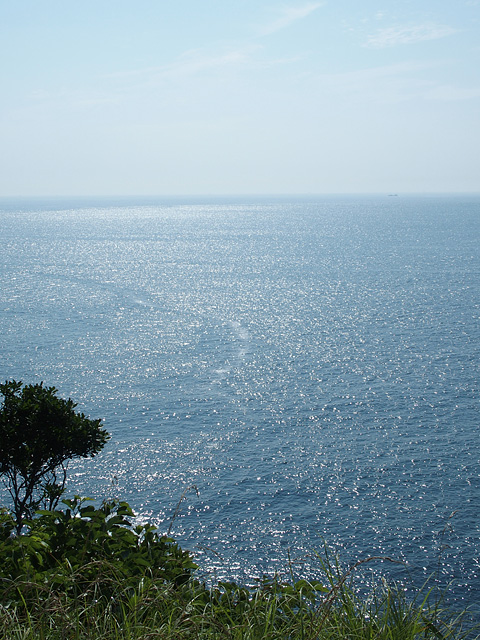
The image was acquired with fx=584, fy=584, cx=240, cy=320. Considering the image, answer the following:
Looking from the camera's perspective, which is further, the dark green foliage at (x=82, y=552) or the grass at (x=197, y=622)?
the dark green foliage at (x=82, y=552)

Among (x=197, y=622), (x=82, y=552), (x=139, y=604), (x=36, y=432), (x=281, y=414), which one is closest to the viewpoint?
(x=197, y=622)

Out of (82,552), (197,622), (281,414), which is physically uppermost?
(197,622)

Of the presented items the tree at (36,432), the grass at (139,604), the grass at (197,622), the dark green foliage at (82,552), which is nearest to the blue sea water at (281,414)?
the dark green foliage at (82,552)

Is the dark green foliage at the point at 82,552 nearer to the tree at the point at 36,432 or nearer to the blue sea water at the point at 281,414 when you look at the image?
the blue sea water at the point at 281,414

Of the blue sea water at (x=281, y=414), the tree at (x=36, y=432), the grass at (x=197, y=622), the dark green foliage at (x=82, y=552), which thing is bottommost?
the blue sea water at (x=281, y=414)

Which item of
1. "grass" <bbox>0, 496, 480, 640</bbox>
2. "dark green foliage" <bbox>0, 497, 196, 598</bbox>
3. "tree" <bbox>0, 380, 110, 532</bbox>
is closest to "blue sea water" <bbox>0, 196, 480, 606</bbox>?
"dark green foliage" <bbox>0, 497, 196, 598</bbox>

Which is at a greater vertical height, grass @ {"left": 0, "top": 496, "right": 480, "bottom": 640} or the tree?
grass @ {"left": 0, "top": 496, "right": 480, "bottom": 640}

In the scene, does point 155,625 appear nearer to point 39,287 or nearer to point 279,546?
point 279,546

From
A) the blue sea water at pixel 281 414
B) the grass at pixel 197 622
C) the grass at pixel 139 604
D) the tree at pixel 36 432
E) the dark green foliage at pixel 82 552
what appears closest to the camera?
the grass at pixel 197 622

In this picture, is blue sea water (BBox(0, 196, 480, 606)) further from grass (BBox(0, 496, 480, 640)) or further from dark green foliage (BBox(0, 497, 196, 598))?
grass (BBox(0, 496, 480, 640))

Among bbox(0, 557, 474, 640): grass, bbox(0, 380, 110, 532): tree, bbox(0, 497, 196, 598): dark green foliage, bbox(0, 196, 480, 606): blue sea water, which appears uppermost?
bbox(0, 557, 474, 640): grass

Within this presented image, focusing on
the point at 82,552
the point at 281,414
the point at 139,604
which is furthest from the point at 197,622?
the point at 281,414

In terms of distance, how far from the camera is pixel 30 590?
32.2 ft

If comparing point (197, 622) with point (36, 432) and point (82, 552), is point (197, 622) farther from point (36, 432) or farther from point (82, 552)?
point (36, 432)
